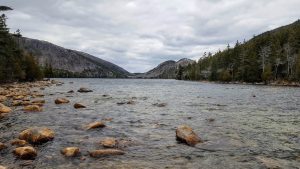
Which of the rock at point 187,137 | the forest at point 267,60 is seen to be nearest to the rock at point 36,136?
the rock at point 187,137

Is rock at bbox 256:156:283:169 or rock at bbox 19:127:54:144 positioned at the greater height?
rock at bbox 19:127:54:144

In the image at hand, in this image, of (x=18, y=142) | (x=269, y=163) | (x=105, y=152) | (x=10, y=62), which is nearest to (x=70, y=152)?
(x=105, y=152)

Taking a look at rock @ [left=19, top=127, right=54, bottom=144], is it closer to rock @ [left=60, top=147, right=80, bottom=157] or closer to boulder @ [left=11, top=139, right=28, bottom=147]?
boulder @ [left=11, top=139, right=28, bottom=147]

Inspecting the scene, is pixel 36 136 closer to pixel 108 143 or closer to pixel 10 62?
pixel 108 143

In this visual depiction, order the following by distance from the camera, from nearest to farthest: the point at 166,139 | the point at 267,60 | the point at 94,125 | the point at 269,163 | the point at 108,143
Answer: the point at 269,163 → the point at 108,143 → the point at 166,139 → the point at 94,125 → the point at 267,60

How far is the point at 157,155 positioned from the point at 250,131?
792 cm

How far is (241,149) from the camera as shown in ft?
48.7

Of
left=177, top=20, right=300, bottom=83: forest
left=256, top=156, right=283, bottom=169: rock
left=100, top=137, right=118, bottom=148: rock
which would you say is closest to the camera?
left=256, top=156, right=283, bottom=169: rock

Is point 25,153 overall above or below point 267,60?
below

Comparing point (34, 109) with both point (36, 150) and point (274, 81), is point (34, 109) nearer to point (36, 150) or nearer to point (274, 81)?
point (36, 150)

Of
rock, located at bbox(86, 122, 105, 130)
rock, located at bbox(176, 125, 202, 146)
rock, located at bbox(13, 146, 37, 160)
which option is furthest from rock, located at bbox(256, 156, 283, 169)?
rock, located at bbox(86, 122, 105, 130)

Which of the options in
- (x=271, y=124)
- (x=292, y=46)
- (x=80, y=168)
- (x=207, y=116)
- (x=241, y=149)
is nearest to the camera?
(x=80, y=168)

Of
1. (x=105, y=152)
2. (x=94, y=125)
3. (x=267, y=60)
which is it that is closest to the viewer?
(x=105, y=152)

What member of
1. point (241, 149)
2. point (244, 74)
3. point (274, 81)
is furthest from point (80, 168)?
point (244, 74)
